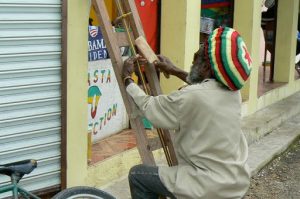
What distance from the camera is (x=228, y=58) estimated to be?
3096 mm

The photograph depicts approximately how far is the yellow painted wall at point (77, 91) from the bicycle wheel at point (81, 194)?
3.49ft

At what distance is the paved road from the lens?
5773 millimetres

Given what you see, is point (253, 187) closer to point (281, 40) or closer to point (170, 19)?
point (170, 19)

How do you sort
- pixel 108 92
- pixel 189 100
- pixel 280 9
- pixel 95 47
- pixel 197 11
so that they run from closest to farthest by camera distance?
pixel 189 100 < pixel 95 47 < pixel 108 92 < pixel 197 11 < pixel 280 9

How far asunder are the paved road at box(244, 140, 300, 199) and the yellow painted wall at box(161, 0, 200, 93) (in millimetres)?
1374

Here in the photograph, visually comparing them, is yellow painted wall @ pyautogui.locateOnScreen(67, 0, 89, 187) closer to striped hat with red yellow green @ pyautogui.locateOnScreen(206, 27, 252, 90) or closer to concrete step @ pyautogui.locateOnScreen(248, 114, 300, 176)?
striped hat with red yellow green @ pyautogui.locateOnScreen(206, 27, 252, 90)

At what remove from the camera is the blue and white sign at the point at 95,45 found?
5.33 m

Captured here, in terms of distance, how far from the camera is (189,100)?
316cm

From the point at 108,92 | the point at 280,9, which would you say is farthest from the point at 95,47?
the point at 280,9

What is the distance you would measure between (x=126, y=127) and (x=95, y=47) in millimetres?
1170

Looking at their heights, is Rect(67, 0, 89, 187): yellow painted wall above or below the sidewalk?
above

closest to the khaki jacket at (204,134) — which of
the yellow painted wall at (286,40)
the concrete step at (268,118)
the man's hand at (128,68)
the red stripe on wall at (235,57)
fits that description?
the red stripe on wall at (235,57)

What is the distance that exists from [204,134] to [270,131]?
486 cm

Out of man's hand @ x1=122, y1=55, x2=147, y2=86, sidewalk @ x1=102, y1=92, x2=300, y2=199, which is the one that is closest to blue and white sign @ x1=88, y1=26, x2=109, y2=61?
sidewalk @ x1=102, y1=92, x2=300, y2=199
